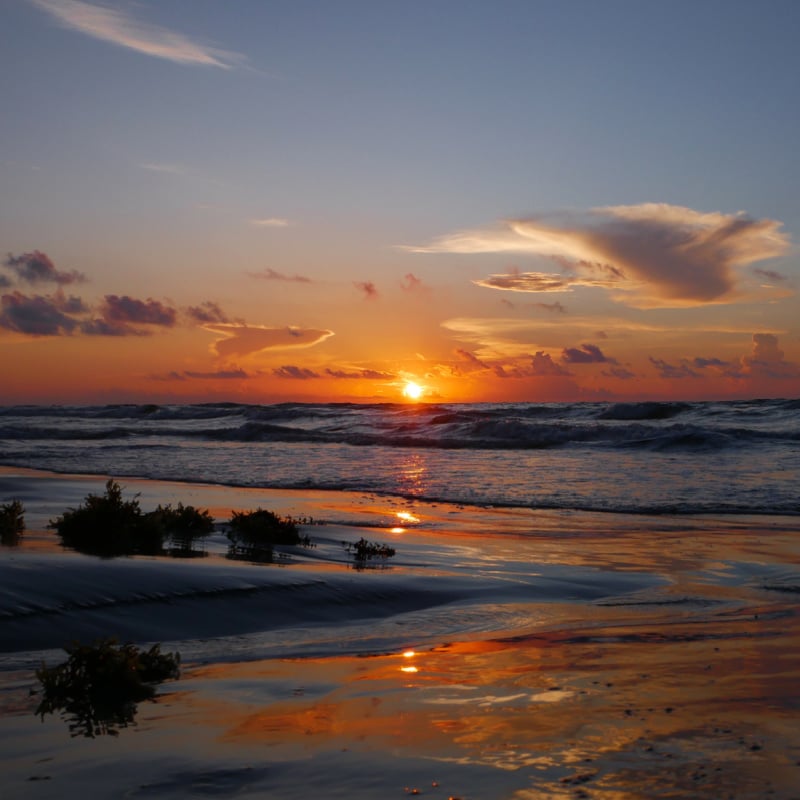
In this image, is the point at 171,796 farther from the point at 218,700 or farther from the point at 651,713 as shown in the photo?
the point at 651,713

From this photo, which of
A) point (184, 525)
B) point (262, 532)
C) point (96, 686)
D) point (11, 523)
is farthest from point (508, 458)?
point (96, 686)

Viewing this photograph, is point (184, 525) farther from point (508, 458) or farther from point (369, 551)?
point (508, 458)

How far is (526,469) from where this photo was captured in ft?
73.8

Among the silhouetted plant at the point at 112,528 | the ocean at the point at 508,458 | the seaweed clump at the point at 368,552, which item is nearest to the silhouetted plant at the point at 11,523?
the silhouetted plant at the point at 112,528

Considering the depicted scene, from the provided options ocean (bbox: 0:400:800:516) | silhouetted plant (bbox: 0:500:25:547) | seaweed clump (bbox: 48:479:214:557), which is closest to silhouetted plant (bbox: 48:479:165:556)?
seaweed clump (bbox: 48:479:214:557)

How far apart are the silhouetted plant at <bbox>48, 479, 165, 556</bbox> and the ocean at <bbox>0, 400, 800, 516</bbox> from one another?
8238 millimetres

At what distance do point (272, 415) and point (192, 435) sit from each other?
17.9m

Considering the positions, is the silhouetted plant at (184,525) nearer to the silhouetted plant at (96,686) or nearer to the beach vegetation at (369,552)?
the beach vegetation at (369,552)

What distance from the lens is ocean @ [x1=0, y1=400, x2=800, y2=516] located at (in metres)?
17.0

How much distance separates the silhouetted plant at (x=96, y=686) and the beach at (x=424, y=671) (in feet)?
0.36

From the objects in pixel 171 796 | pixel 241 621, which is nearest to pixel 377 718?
pixel 171 796

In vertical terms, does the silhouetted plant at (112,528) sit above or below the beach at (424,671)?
above

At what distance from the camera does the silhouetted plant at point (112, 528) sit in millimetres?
8445

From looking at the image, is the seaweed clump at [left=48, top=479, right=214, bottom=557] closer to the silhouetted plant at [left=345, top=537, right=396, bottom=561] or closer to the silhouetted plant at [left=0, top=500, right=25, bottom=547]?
the silhouetted plant at [left=0, top=500, right=25, bottom=547]
